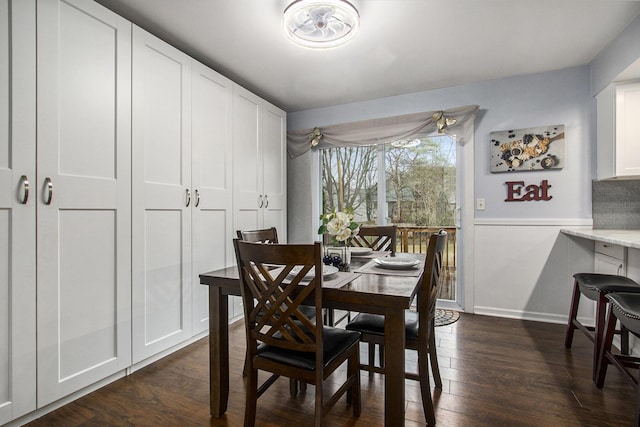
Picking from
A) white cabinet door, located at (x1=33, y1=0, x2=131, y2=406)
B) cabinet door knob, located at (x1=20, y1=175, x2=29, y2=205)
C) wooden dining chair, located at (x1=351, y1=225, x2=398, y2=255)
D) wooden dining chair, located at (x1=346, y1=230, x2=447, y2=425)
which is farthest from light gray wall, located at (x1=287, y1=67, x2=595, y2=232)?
cabinet door knob, located at (x1=20, y1=175, x2=29, y2=205)

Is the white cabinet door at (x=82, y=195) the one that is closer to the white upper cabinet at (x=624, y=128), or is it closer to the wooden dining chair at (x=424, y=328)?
the wooden dining chair at (x=424, y=328)

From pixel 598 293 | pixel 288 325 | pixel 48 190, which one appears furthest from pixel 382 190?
pixel 48 190

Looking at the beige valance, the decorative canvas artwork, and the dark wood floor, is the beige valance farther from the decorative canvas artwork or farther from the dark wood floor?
the dark wood floor

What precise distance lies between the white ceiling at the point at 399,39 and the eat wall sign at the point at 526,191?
1.07 meters

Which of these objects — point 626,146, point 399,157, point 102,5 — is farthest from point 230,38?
→ point 626,146

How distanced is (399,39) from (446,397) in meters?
2.45

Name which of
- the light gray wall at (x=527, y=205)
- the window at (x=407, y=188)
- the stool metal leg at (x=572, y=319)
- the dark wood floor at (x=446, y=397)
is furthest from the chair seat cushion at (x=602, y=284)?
the window at (x=407, y=188)

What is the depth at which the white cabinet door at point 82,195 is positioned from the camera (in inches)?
65.6

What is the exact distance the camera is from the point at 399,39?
2.46m

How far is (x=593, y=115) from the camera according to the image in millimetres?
2924

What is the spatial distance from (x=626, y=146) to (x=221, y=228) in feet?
11.0

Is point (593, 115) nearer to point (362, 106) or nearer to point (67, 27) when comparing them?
point (362, 106)

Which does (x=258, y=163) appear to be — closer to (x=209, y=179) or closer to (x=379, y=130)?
(x=209, y=179)

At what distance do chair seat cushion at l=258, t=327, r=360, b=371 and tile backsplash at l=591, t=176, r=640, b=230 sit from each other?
2783mm
